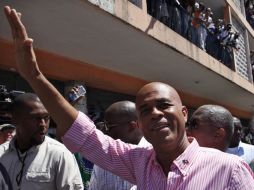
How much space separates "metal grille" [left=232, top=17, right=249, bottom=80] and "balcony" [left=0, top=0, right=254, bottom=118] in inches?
86.8

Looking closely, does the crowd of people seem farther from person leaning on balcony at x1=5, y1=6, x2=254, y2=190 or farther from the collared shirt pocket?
person leaning on balcony at x1=5, y1=6, x2=254, y2=190

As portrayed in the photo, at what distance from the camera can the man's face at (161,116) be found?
1.52 m

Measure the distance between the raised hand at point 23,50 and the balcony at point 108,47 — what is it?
3.88 metres

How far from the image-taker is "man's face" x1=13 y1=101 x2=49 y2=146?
8.30ft

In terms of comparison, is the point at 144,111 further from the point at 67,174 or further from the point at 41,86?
the point at 67,174

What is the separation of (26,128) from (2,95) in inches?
96.4

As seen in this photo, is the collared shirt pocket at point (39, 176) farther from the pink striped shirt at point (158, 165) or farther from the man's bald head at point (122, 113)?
the pink striped shirt at point (158, 165)

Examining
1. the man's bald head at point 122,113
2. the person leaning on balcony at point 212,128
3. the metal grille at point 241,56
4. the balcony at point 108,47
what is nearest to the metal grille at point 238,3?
the metal grille at point 241,56

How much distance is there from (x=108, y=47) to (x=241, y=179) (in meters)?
6.19

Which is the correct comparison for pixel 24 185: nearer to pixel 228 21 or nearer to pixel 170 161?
pixel 170 161

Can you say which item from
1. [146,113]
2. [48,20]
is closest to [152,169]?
[146,113]

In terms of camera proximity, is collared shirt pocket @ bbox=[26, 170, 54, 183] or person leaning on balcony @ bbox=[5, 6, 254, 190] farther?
collared shirt pocket @ bbox=[26, 170, 54, 183]

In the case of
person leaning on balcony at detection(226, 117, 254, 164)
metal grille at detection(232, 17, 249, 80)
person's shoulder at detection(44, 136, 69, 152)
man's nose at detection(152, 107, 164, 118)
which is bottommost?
person leaning on balcony at detection(226, 117, 254, 164)

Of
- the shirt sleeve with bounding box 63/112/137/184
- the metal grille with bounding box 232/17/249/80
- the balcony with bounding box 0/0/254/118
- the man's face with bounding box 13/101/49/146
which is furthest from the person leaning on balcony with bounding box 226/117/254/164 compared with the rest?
the metal grille with bounding box 232/17/249/80
